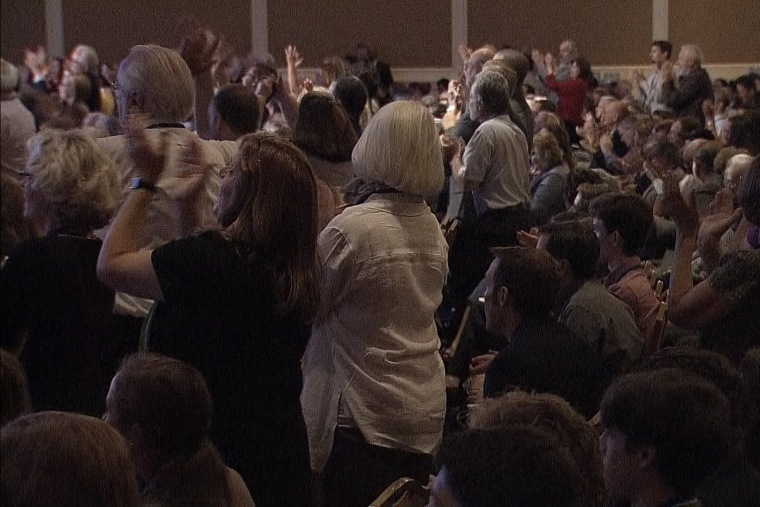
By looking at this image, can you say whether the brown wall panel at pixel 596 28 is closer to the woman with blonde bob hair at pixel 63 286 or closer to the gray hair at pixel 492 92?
the gray hair at pixel 492 92

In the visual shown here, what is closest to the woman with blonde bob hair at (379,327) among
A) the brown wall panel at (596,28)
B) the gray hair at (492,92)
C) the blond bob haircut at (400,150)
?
the blond bob haircut at (400,150)

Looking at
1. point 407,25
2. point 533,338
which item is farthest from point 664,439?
point 407,25

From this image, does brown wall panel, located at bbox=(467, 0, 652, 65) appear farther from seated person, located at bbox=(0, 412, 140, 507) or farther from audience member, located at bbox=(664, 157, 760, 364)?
seated person, located at bbox=(0, 412, 140, 507)

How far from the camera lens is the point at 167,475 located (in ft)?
7.15

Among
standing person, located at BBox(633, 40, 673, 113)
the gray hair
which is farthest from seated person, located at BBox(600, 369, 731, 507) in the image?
standing person, located at BBox(633, 40, 673, 113)

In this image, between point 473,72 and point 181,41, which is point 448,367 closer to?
point 181,41

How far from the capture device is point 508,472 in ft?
5.76

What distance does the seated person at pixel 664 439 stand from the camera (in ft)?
7.14

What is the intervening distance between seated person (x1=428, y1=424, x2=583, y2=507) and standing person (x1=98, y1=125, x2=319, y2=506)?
2.61 ft

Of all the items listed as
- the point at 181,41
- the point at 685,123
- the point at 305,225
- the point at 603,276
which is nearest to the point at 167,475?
the point at 305,225

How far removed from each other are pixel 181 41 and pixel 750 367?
1.98 metres

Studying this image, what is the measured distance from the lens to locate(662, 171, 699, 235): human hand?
10.6 ft

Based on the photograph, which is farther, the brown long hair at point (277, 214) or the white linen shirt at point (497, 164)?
the white linen shirt at point (497, 164)

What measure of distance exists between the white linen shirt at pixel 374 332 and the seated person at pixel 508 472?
111 cm
